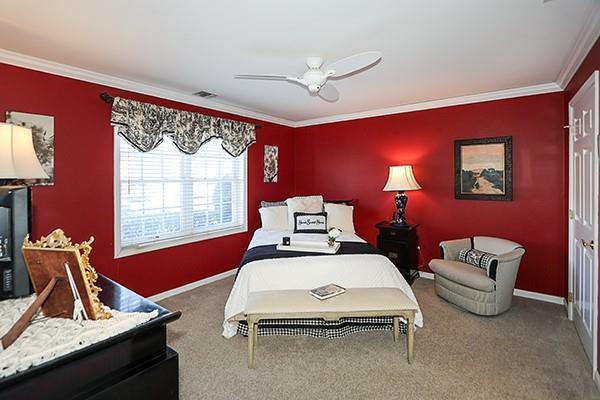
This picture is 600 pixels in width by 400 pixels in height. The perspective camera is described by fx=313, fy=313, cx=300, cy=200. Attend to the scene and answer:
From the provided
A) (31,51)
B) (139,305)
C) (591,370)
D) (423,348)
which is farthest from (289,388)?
(31,51)

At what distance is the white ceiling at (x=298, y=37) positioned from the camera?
1961 mm

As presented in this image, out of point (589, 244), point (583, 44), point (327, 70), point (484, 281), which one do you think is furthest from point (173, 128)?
point (589, 244)

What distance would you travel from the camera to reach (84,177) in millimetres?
3035

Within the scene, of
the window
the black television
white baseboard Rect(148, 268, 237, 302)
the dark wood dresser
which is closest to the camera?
the dark wood dresser

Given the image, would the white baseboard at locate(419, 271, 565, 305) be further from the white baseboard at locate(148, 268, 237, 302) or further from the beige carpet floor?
the white baseboard at locate(148, 268, 237, 302)

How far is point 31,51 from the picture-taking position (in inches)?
100

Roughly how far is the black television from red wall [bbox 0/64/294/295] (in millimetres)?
1898

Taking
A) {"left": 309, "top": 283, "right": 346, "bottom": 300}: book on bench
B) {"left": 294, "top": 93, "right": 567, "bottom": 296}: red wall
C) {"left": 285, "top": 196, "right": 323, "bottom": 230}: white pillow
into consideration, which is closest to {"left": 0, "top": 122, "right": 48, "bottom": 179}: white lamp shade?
{"left": 309, "top": 283, "right": 346, "bottom": 300}: book on bench

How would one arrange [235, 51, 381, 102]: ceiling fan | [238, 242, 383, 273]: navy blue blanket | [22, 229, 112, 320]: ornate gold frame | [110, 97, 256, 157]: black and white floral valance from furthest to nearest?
[110, 97, 256, 157]: black and white floral valance
[238, 242, 383, 273]: navy blue blanket
[235, 51, 381, 102]: ceiling fan
[22, 229, 112, 320]: ornate gold frame

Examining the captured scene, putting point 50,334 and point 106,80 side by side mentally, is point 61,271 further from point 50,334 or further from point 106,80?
point 106,80

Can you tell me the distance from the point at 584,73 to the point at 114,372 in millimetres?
3674

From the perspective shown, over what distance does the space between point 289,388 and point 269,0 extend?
8.10ft

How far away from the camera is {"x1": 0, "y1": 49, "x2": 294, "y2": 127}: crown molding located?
262cm

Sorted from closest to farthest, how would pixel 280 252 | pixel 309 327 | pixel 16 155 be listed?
pixel 16 155
pixel 309 327
pixel 280 252
